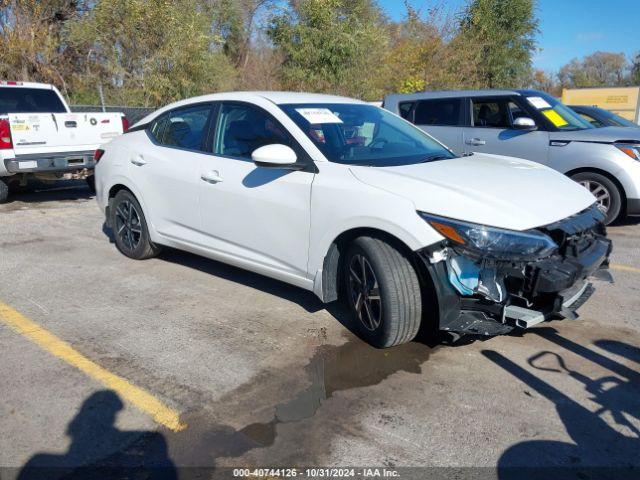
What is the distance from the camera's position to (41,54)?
19828 mm

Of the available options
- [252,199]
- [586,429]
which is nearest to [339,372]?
[586,429]

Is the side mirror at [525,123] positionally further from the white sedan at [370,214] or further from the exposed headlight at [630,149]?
the white sedan at [370,214]

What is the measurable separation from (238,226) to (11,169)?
534cm

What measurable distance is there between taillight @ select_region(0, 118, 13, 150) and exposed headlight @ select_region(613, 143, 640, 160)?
8151mm

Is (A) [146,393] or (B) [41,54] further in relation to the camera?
(B) [41,54]

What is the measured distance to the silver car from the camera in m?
7.03

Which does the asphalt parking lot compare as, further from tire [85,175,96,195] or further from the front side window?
tire [85,175,96,195]

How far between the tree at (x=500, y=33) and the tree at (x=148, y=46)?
9.45 m

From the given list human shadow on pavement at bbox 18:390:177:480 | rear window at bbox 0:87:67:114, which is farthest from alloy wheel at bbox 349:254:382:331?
rear window at bbox 0:87:67:114

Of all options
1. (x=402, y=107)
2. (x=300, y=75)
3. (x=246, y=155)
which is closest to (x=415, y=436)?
(x=246, y=155)

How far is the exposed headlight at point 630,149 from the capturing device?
698 cm

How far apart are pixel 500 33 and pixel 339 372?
2000 centimetres

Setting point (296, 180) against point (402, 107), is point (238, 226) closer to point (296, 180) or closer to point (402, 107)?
point (296, 180)

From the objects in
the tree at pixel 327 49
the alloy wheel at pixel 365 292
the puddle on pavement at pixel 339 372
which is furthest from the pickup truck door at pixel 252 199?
the tree at pixel 327 49
